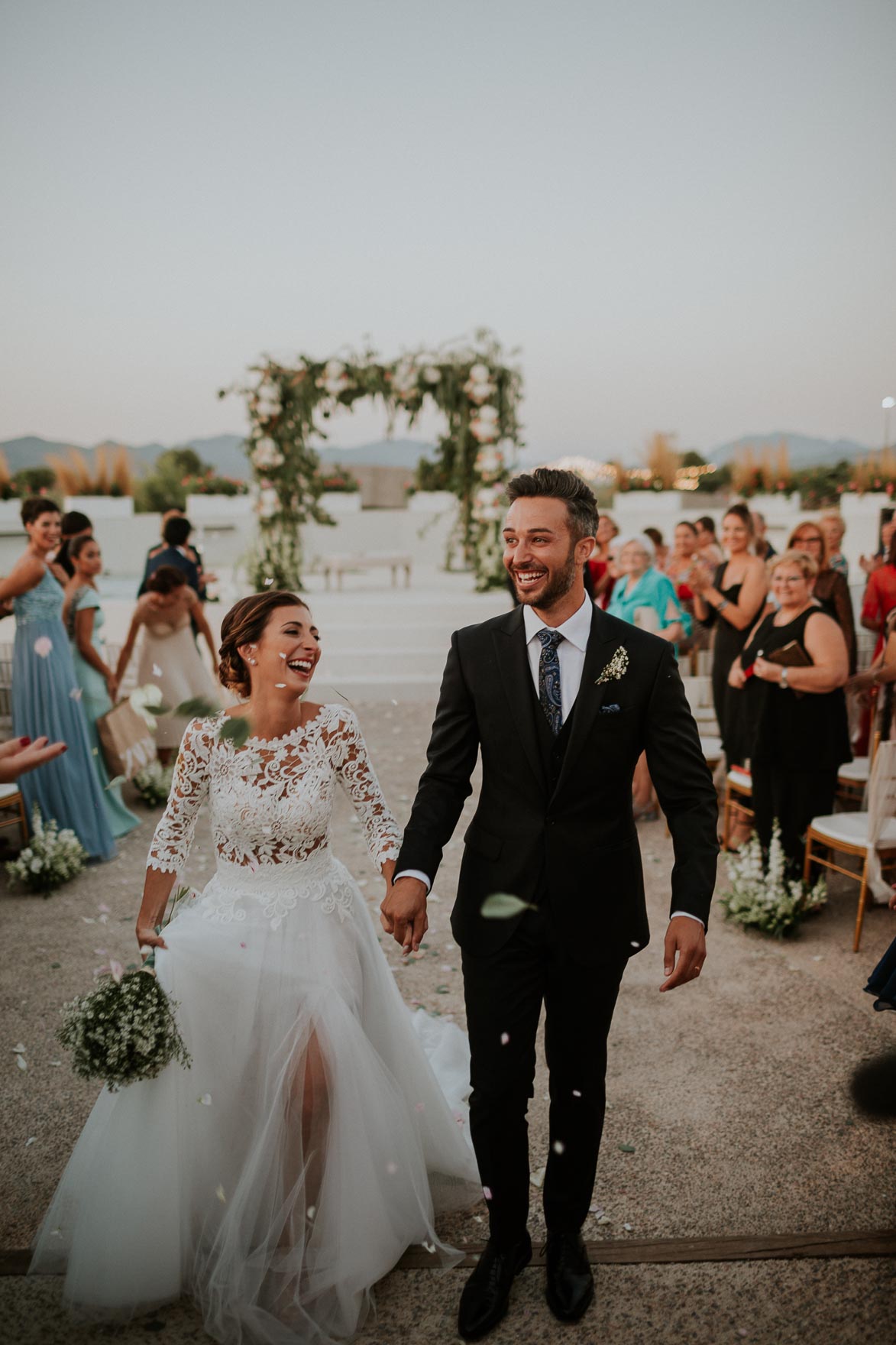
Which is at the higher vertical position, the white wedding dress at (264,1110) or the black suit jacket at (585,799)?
the black suit jacket at (585,799)

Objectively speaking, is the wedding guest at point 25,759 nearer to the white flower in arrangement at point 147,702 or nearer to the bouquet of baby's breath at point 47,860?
the bouquet of baby's breath at point 47,860

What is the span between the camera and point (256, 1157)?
2.13 metres

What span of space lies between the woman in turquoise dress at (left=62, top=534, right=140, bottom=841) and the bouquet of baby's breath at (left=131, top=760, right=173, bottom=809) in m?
0.43

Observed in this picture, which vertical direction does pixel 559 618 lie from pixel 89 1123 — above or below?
above

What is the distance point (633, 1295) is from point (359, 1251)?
0.71 metres

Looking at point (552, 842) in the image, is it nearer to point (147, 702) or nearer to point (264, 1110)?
→ point (264, 1110)

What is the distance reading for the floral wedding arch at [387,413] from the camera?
9.85 meters

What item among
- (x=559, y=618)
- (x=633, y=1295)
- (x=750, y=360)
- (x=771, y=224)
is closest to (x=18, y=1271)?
(x=633, y=1295)

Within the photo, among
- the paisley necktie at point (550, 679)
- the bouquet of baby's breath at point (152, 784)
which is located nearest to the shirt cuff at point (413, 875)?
the paisley necktie at point (550, 679)

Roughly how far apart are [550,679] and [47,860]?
3969mm

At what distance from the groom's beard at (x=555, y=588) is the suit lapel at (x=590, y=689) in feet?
0.39

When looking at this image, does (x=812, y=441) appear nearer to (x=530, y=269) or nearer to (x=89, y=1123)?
(x=530, y=269)

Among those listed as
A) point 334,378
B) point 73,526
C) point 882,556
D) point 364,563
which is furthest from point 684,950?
point 364,563

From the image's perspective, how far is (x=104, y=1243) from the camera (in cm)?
212
